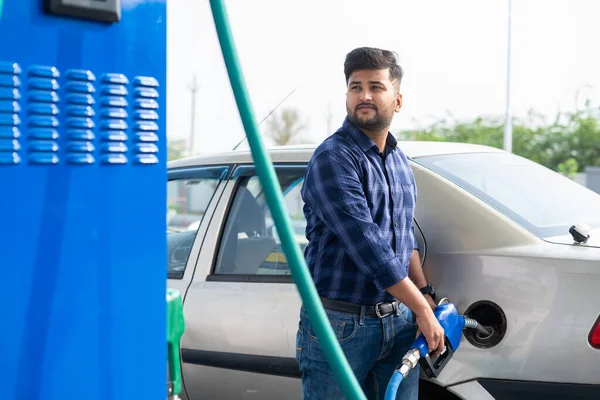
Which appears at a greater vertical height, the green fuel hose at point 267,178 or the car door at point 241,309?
the green fuel hose at point 267,178

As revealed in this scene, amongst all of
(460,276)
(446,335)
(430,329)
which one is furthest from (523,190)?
(430,329)

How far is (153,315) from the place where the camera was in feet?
5.83

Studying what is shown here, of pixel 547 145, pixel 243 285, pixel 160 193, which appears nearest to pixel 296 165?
pixel 243 285

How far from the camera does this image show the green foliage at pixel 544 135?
3559cm

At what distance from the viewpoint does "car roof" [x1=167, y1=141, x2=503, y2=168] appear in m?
3.79

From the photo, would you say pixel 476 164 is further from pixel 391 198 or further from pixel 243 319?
pixel 243 319

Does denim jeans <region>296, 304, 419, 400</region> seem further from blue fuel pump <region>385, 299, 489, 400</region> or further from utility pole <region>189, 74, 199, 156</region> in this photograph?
utility pole <region>189, 74, 199, 156</region>

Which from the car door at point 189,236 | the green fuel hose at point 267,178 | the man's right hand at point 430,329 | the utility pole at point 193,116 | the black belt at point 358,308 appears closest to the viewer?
the green fuel hose at point 267,178

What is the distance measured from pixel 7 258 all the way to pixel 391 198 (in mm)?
1679

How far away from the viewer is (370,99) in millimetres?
3008

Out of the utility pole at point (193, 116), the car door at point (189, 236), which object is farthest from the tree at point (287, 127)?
the car door at point (189, 236)

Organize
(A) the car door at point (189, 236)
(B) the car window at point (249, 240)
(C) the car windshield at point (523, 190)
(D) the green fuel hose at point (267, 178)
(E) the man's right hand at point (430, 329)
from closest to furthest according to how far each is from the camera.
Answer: (D) the green fuel hose at point (267, 178) → (E) the man's right hand at point (430, 329) → (C) the car windshield at point (523, 190) → (B) the car window at point (249, 240) → (A) the car door at point (189, 236)

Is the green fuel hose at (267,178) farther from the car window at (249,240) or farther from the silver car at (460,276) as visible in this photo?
the car window at (249,240)

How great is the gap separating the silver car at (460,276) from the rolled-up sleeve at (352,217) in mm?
583
